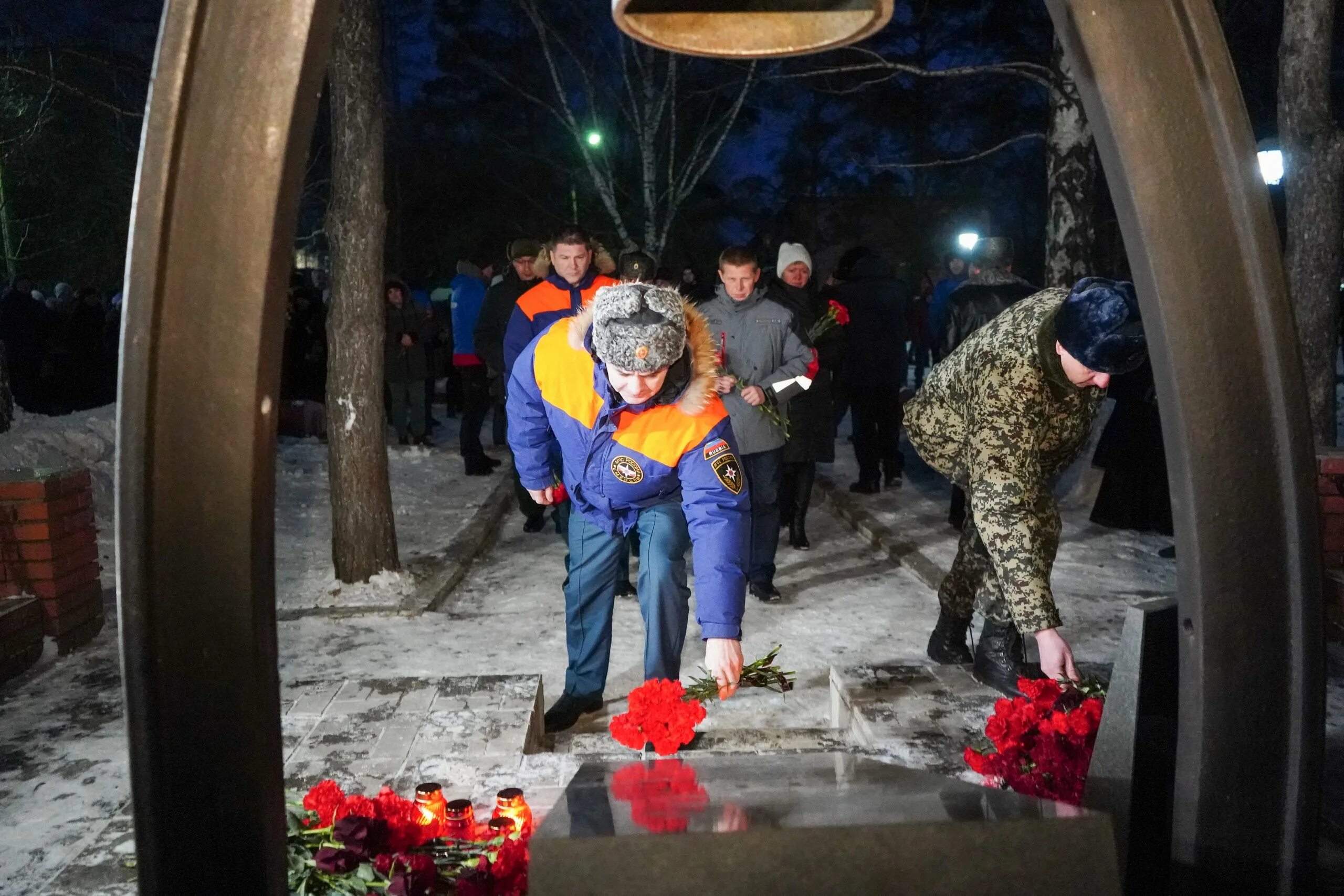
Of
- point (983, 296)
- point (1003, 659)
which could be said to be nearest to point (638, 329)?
point (1003, 659)

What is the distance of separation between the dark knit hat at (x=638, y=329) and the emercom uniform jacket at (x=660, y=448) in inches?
7.5

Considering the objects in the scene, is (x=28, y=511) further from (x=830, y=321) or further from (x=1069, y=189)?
(x=1069, y=189)

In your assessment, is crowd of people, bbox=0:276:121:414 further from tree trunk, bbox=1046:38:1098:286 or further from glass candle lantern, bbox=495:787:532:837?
glass candle lantern, bbox=495:787:532:837

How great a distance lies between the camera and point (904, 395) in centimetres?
1489

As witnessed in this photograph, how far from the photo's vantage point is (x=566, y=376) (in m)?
3.82

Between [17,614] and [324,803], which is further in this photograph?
[17,614]

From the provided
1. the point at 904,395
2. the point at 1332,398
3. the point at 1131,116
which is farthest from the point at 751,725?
the point at 904,395

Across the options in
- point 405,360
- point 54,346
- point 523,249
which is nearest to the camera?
point 523,249

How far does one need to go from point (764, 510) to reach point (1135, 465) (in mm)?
2910

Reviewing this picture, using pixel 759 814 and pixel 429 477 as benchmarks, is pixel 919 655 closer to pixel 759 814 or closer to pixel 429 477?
pixel 759 814

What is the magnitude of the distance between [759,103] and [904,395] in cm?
1198

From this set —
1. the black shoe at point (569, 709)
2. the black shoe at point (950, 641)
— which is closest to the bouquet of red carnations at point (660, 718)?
the black shoe at point (569, 709)

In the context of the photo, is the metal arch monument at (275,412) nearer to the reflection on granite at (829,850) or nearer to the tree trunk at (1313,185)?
the reflection on granite at (829,850)

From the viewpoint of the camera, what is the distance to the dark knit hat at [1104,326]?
3.22 metres
